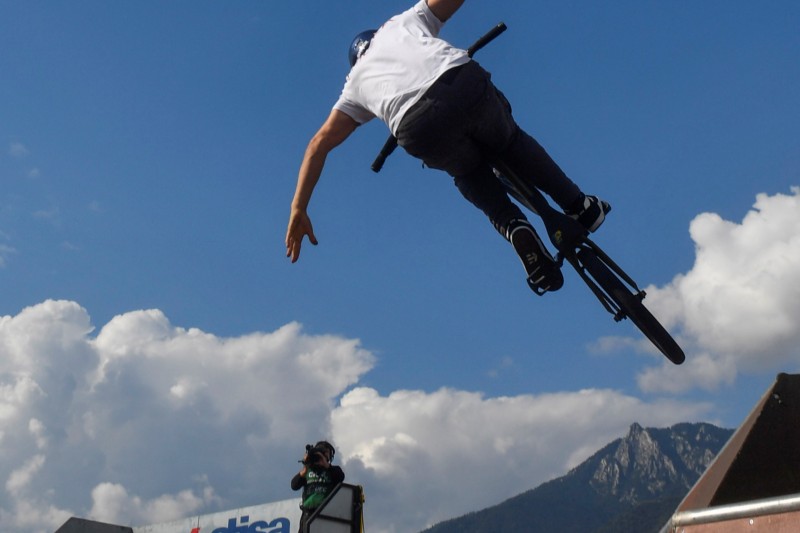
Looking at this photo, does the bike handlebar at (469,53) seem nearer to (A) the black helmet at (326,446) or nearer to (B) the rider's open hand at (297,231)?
(B) the rider's open hand at (297,231)

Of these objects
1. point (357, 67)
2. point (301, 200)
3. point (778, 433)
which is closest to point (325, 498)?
point (301, 200)

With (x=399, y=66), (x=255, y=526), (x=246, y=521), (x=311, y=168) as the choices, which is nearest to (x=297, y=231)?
(x=311, y=168)

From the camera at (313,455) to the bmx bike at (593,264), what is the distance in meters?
5.14

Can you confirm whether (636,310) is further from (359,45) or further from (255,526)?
(255,526)

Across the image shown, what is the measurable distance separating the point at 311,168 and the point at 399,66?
976mm

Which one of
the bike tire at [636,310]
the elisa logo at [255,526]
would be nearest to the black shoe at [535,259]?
the bike tire at [636,310]

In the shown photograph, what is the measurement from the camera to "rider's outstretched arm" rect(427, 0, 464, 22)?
596 cm

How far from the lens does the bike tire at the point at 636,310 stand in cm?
539

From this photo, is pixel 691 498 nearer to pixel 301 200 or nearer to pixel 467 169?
pixel 467 169

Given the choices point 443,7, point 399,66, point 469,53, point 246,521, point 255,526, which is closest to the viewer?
point 399,66

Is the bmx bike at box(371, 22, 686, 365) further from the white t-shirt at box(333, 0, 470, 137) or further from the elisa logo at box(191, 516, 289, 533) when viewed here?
the elisa logo at box(191, 516, 289, 533)

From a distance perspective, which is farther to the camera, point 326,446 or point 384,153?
point 326,446

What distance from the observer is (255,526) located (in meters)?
18.9

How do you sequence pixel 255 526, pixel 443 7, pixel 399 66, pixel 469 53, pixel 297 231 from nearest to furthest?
pixel 399 66 < pixel 443 7 < pixel 297 231 < pixel 469 53 < pixel 255 526
